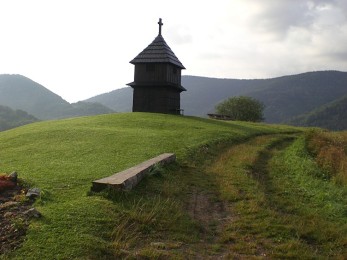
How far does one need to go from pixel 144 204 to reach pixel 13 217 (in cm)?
330

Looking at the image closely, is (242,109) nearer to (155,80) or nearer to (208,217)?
(155,80)

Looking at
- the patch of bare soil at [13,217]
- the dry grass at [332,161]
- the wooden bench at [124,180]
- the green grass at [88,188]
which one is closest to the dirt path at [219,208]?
the green grass at [88,188]

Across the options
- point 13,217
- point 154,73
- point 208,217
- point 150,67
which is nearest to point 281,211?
point 208,217

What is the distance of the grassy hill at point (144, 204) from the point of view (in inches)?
303

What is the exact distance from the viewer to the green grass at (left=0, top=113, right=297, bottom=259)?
755cm

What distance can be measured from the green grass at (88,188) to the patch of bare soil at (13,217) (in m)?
0.22

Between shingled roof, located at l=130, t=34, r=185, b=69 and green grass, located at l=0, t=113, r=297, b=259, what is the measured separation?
16.6 meters

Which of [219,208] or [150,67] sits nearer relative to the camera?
[219,208]

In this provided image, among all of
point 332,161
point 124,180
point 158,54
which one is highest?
point 158,54

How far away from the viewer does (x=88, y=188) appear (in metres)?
11.3

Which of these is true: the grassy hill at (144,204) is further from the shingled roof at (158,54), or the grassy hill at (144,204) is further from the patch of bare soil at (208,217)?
the shingled roof at (158,54)

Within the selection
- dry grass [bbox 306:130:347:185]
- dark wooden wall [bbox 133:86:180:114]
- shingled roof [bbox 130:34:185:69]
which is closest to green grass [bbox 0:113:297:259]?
dry grass [bbox 306:130:347:185]

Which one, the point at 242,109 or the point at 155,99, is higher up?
the point at 242,109

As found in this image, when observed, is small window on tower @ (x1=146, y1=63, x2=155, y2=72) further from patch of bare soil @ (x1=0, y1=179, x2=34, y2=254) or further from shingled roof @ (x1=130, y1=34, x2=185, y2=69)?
patch of bare soil @ (x1=0, y1=179, x2=34, y2=254)
